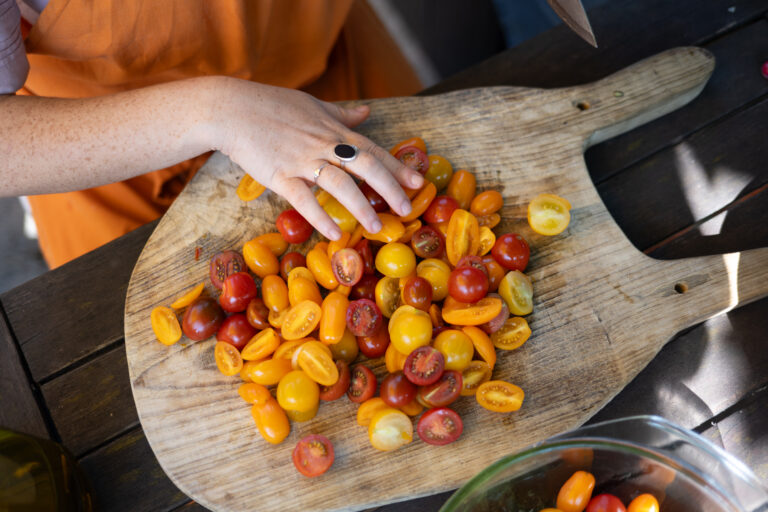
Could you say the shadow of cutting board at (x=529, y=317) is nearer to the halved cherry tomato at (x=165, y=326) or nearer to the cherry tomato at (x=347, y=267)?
the halved cherry tomato at (x=165, y=326)

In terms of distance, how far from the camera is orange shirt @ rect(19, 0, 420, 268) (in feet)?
4.49

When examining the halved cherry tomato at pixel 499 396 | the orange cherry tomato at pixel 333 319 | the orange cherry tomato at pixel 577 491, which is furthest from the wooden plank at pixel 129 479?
the orange cherry tomato at pixel 577 491

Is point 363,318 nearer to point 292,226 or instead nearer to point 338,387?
point 338,387

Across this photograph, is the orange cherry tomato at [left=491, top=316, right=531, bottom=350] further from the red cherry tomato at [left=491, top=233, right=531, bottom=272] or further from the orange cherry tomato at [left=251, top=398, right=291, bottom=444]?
the orange cherry tomato at [left=251, top=398, right=291, bottom=444]

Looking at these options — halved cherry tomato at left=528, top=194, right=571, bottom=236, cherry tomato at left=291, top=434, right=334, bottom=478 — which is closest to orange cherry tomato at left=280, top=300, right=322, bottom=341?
cherry tomato at left=291, top=434, right=334, bottom=478

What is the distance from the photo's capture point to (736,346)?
1.35 m

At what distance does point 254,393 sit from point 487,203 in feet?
2.21

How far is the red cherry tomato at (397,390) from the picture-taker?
1200mm

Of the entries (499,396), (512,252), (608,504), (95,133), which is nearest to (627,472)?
(608,504)

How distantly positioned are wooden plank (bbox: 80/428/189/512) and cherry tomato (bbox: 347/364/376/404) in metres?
0.43

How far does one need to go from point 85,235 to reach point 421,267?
101cm

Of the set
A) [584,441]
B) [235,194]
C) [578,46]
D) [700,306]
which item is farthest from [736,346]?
[235,194]

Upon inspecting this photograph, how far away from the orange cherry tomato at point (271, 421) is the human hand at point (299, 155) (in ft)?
1.26

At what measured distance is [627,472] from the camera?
3.46 ft
